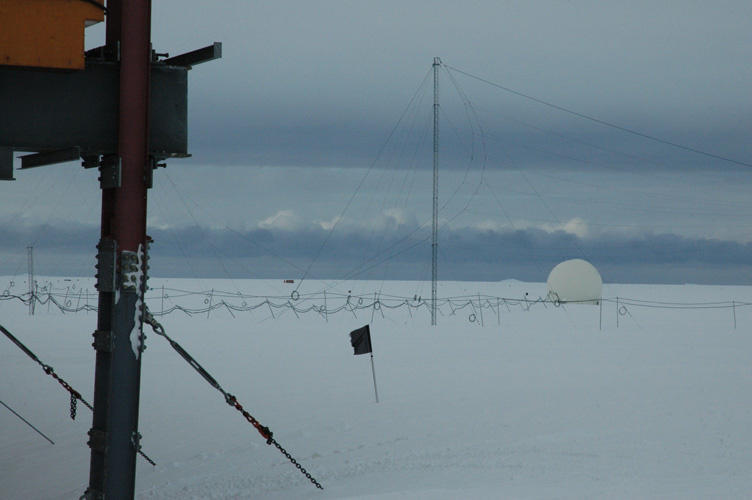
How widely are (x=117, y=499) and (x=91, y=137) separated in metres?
3.76

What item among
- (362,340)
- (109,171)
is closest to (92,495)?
(109,171)

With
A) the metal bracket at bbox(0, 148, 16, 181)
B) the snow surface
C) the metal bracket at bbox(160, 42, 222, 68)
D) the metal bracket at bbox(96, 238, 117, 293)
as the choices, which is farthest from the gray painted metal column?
the metal bracket at bbox(0, 148, 16, 181)

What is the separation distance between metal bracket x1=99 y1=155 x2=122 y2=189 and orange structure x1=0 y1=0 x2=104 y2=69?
1.00 meters

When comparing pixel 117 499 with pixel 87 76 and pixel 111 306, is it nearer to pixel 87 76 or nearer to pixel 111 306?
pixel 111 306

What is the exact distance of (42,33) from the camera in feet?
24.4

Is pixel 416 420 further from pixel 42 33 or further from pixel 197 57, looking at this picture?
pixel 42 33

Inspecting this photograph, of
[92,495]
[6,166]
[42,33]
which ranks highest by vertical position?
[42,33]

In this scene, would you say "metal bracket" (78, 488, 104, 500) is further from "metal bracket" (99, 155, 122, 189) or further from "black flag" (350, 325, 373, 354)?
"black flag" (350, 325, 373, 354)

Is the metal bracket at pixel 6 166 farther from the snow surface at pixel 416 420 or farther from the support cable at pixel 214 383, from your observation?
the snow surface at pixel 416 420

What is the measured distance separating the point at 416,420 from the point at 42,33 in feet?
29.8

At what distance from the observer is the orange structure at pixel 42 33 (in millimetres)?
7355

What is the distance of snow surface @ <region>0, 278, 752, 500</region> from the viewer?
9680 mm

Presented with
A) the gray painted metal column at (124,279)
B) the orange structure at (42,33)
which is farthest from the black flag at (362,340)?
the orange structure at (42,33)

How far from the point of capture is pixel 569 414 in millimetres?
13938
